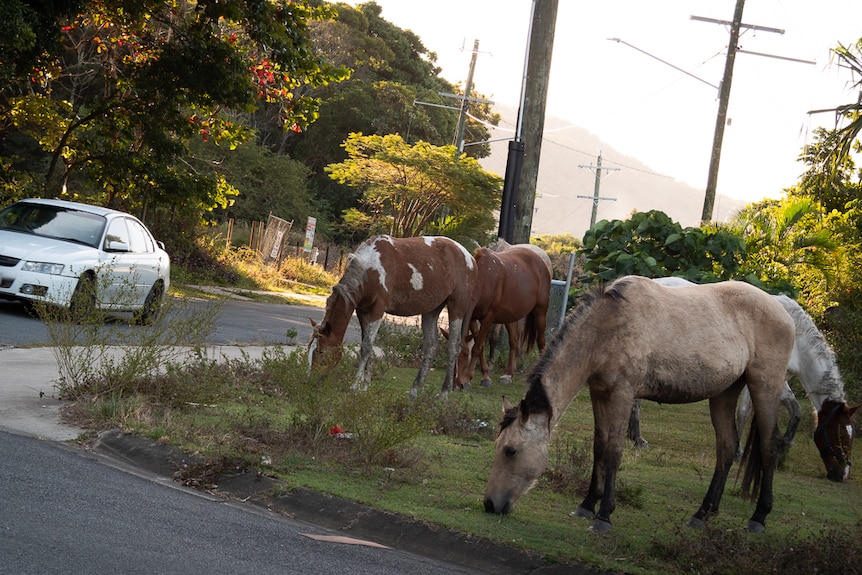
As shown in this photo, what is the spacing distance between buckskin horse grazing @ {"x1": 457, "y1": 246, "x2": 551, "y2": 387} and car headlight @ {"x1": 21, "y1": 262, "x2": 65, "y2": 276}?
18.7 feet

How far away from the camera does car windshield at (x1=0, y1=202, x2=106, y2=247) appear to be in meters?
15.5

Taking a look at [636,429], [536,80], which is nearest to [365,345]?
[636,429]

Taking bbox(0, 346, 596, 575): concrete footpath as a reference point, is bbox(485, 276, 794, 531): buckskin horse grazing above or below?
above

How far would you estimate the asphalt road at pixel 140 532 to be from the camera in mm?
5062

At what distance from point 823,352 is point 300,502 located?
579 centimetres

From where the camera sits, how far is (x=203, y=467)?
289 inches

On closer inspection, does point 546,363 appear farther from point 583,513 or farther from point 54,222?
point 54,222

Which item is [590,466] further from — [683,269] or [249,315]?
[249,315]

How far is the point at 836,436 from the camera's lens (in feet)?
32.3

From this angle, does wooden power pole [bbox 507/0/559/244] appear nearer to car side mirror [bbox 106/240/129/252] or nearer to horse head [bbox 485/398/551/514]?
car side mirror [bbox 106/240/129/252]

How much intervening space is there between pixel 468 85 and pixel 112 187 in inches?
1378

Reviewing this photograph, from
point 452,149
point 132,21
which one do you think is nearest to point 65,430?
point 132,21

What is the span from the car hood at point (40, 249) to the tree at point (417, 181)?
98.8ft

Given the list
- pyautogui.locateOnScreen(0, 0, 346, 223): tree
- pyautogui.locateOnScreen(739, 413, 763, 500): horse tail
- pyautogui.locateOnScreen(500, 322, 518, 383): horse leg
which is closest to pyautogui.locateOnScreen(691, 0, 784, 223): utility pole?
pyautogui.locateOnScreen(500, 322, 518, 383): horse leg
